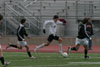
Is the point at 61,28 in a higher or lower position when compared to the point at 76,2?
lower

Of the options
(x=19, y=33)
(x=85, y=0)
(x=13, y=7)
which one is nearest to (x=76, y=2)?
(x=85, y=0)

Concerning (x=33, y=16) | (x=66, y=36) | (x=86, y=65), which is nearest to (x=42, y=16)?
(x=33, y=16)

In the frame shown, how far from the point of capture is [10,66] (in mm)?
14227

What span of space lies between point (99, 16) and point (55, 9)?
3833 millimetres

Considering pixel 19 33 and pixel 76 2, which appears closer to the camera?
pixel 19 33

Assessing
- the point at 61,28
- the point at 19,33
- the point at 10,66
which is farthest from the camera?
the point at 61,28

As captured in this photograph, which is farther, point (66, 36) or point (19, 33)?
point (66, 36)

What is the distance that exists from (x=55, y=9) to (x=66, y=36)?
→ 311 centimetres

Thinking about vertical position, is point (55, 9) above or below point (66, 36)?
above

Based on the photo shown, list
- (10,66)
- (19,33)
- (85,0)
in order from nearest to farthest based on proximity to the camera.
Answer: (10,66) → (19,33) → (85,0)

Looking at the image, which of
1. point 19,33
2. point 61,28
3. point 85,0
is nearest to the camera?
point 19,33

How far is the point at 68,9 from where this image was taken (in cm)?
2972

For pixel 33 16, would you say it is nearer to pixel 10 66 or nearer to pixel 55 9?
pixel 55 9

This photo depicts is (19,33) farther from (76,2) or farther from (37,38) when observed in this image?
(76,2)
